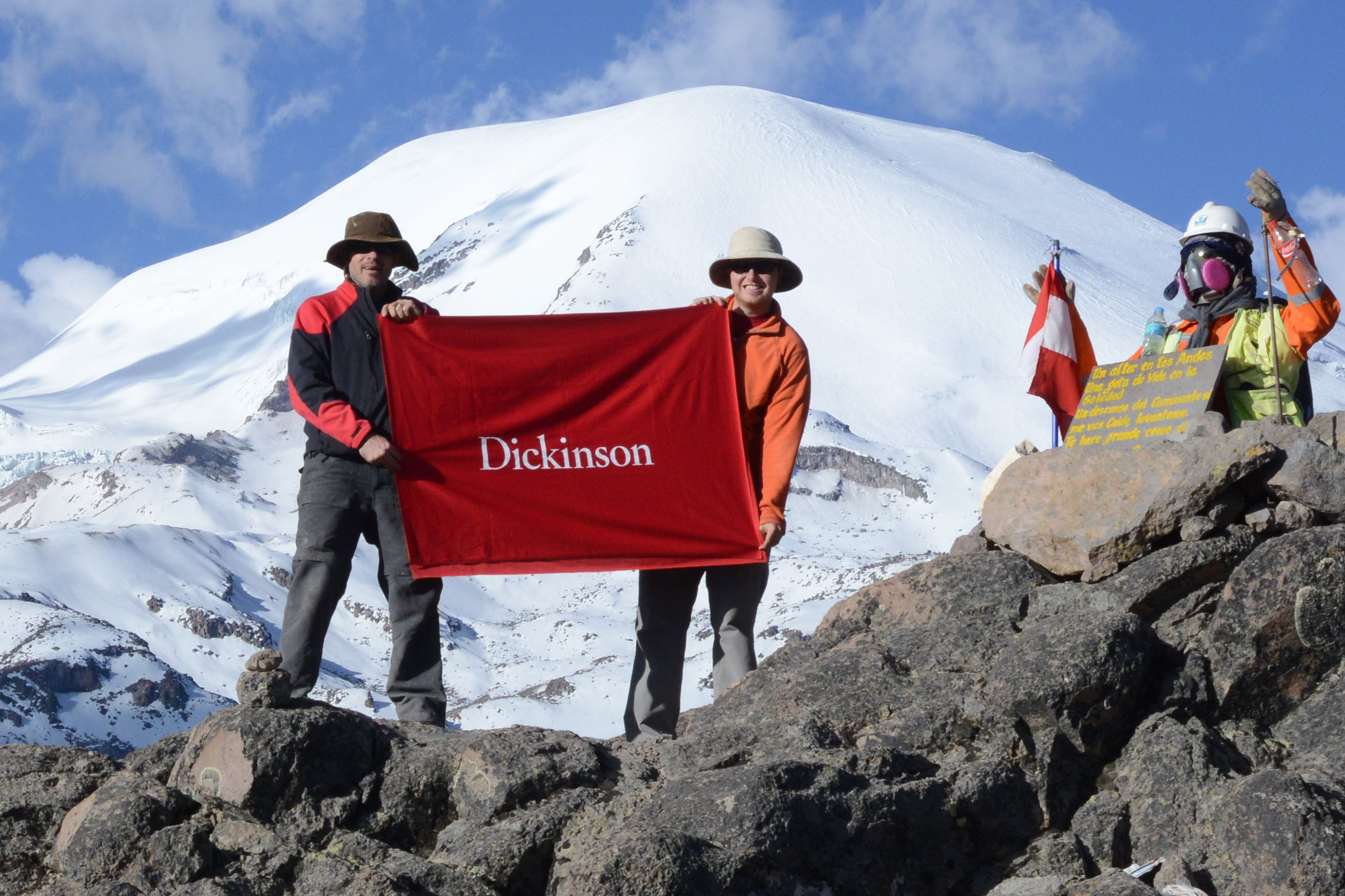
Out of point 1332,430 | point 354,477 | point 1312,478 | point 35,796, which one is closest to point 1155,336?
point 1332,430

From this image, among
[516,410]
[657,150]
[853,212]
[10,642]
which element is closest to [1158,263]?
[853,212]

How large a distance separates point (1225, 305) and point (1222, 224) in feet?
1.34

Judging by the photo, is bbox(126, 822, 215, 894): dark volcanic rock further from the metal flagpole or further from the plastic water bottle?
the plastic water bottle

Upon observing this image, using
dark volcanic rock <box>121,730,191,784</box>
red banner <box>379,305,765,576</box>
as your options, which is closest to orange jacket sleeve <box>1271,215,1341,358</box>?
red banner <box>379,305,765,576</box>

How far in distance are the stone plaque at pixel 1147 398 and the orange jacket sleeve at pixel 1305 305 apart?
1.04ft

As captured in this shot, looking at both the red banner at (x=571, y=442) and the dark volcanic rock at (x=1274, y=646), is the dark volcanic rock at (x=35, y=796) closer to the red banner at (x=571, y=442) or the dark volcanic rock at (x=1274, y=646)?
the red banner at (x=571, y=442)

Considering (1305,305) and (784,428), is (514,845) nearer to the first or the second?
(784,428)

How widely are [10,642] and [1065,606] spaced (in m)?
64.6

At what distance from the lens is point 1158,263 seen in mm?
123500

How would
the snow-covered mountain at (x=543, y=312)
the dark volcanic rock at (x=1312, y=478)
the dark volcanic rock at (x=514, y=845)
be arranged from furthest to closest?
the snow-covered mountain at (x=543, y=312), the dark volcanic rock at (x=1312, y=478), the dark volcanic rock at (x=514, y=845)

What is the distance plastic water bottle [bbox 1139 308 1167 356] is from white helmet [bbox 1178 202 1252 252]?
0.46m

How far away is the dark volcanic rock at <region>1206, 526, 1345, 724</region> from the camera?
519cm

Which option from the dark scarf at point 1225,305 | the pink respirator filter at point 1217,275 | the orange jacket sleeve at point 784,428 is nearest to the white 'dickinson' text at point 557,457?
the orange jacket sleeve at point 784,428

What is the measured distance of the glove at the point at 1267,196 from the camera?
21.0 ft
